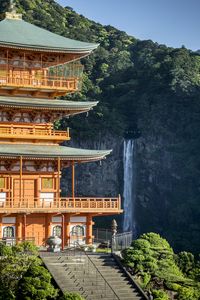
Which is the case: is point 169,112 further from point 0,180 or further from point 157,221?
point 0,180

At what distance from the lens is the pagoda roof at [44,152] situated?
161 ft

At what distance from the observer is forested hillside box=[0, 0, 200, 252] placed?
94.3m

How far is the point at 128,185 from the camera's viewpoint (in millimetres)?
96250

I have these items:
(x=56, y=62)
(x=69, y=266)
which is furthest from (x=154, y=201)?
(x=69, y=266)

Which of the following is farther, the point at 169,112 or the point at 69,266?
the point at 169,112

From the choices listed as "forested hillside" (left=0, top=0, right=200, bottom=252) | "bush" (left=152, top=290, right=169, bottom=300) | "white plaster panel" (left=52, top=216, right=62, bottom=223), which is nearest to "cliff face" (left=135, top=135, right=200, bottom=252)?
"forested hillside" (left=0, top=0, right=200, bottom=252)

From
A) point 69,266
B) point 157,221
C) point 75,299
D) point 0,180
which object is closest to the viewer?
point 75,299

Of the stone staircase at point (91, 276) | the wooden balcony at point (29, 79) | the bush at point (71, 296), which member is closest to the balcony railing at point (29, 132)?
the wooden balcony at point (29, 79)

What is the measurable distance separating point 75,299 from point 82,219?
13527 millimetres

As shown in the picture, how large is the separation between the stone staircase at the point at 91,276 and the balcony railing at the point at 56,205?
447 centimetres

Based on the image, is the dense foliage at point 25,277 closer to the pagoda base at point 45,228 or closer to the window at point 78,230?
the pagoda base at point 45,228

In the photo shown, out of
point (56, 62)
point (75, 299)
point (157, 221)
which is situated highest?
point (56, 62)

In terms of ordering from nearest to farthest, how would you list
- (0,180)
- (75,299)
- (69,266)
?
(75,299) → (69,266) → (0,180)

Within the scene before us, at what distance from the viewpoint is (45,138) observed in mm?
51938
